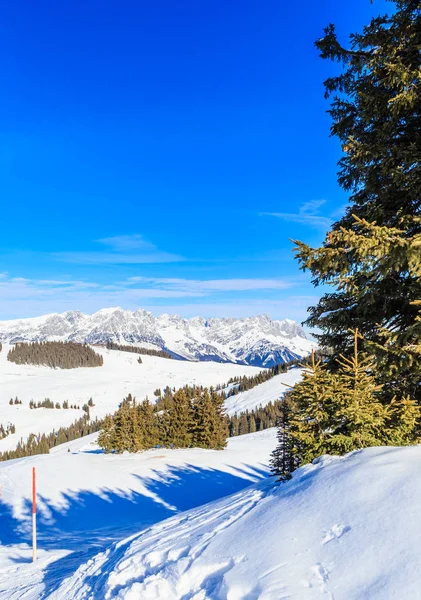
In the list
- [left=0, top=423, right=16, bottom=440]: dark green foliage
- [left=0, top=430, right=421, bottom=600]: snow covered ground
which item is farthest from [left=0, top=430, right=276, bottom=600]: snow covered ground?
[left=0, top=423, right=16, bottom=440]: dark green foliage

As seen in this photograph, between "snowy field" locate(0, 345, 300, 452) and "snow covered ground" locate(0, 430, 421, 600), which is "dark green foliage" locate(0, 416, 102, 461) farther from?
"snow covered ground" locate(0, 430, 421, 600)

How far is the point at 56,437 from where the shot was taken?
105 meters

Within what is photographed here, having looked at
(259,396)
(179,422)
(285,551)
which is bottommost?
(259,396)

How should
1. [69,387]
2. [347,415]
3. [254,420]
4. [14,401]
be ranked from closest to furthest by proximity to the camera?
[347,415]
[254,420]
[14,401]
[69,387]

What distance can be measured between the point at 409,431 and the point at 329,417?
1494 mm

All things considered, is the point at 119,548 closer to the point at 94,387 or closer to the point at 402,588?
the point at 402,588

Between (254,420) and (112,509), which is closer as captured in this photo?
(112,509)

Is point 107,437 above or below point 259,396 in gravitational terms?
above

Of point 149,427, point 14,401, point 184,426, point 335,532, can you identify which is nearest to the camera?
point 335,532

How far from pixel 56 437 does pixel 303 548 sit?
117m

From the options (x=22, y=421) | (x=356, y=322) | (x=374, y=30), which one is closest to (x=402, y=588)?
(x=356, y=322)

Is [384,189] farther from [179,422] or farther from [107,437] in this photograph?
[107,437]

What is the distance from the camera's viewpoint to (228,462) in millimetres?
31297

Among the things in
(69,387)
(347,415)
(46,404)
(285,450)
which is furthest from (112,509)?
(69,387)
